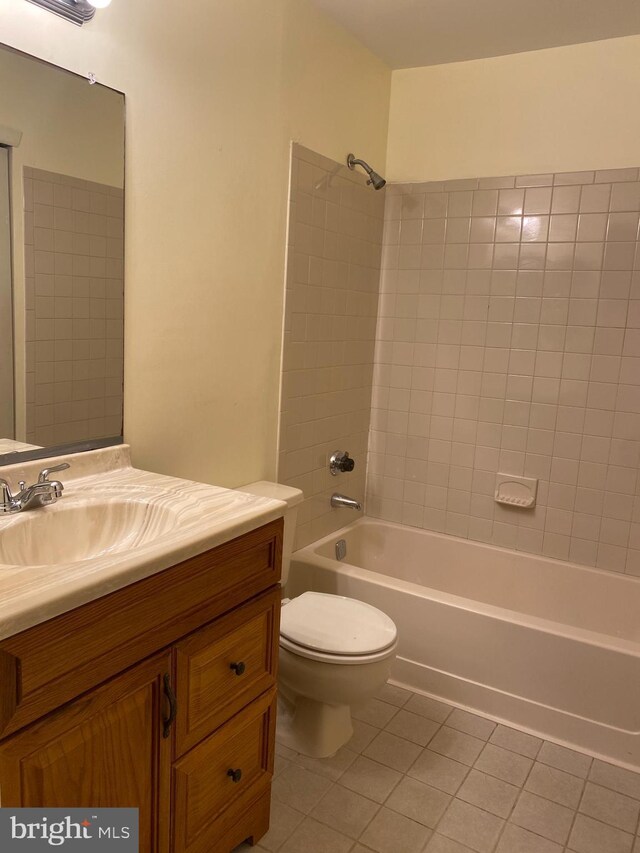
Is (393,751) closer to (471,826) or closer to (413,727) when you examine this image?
(413,727)

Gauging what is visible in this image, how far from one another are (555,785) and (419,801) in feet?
1.38

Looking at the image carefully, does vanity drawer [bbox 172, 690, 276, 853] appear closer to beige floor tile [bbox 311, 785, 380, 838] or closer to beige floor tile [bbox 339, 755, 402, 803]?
beige floor tile [bbox 311, 785, 380, 838]

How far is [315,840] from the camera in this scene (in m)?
1.67

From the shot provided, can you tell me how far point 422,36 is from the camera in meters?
2.44

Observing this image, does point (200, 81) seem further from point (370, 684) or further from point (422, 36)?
point (370, 684)

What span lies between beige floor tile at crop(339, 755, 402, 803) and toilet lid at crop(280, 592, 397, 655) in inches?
15.4

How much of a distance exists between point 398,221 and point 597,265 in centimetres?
85

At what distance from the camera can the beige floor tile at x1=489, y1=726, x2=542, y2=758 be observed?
2084 millimetres

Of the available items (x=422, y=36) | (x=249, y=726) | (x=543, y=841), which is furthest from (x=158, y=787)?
(x=422, y=36)

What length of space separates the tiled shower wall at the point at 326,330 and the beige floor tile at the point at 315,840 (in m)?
1.04

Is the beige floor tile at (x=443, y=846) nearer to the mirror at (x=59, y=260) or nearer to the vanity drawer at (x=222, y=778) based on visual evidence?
the vanity drawer at (x=222, y=778)

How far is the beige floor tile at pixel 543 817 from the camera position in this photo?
1744 mm

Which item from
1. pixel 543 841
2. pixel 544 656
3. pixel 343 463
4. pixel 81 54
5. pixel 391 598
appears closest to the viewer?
pixel 81 54

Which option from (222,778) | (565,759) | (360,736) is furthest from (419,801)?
(222,778)
